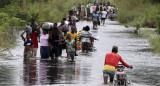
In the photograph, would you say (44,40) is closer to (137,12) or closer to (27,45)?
(27,45)

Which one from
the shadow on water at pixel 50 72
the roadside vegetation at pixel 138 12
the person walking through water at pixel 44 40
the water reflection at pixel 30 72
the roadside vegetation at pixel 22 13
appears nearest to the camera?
the water reflection at pixel 30 72

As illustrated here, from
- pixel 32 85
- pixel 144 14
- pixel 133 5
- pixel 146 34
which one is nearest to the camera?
pixel 32 85

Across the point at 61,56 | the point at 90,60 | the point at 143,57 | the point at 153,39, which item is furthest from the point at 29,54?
the point at 153,39

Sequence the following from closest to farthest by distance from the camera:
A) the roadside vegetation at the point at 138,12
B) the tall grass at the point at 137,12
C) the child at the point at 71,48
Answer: the child at the point at 71,48 → the roadside vegetation at the point at 138,12 → the tall grass at the point at 137,12

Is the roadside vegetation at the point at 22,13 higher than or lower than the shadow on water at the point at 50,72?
higher

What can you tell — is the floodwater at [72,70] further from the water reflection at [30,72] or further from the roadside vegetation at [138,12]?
the roadside vegetation at [138,12]

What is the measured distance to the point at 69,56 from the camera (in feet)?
69.2

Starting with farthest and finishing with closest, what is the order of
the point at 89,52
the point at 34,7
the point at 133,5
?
the point at 133,5 < the point at 34,7 < the point at 89,52

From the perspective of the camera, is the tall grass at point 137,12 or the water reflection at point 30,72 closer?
the water reflection at point 30,72

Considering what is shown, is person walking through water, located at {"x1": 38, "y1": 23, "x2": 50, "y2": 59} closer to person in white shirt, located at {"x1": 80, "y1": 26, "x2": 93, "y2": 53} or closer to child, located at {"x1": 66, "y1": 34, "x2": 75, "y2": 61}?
child, located at {"x1": 66, "y1": 34, "x2": 75, "y2": 61}

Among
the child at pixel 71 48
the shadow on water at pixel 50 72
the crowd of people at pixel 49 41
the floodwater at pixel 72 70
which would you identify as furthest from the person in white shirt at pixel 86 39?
the shadow on water at pixel 50 72

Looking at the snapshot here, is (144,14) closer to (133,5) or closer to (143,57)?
(133,5)

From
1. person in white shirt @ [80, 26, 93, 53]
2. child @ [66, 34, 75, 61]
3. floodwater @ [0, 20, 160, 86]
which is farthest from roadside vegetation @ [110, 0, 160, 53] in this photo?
child @ [66, 34, 75, 61]

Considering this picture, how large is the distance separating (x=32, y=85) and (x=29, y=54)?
358 inches
